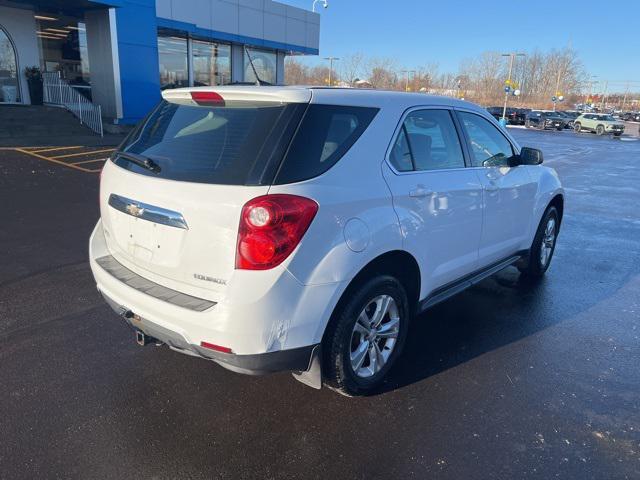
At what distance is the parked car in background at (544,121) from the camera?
1571 inches

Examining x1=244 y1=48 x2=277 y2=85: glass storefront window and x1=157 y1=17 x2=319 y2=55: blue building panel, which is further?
x1=244 y1=48 x2=277 y2=85: glass storefront window

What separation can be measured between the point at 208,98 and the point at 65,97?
18.5 m

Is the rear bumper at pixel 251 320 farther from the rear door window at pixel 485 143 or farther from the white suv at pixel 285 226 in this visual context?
the rear door window at pixel 485 143

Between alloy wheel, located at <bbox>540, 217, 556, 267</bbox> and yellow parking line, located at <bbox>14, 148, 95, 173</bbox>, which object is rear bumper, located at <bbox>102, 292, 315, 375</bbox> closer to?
alloy wheel, located at <bbox>540, 217, 556, 267</bbox>

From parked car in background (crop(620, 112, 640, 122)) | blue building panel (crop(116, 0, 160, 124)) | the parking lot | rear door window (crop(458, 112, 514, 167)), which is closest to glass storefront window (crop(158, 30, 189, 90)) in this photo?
blue building panel (crop(116, 0, 160, 124))

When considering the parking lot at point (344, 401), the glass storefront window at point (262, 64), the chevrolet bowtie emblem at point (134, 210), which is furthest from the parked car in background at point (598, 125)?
the chevrolet bowtie emblem at point (134, 210)

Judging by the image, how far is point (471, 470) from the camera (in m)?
2.57

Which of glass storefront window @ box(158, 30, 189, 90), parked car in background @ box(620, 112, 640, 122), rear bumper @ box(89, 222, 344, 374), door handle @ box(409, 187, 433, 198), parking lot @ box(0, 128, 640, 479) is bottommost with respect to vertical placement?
parking lot @ box(0, 128, 640, 479)

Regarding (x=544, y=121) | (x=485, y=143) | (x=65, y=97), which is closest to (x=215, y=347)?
(x=485, y=143)

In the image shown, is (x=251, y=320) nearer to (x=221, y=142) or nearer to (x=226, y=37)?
(x=221, y=142)

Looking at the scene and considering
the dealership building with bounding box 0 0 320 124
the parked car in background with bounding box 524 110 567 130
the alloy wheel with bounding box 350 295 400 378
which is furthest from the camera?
the parked car in background with bounding box 524 110 567 130

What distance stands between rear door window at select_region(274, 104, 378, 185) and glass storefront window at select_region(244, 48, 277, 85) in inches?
1017

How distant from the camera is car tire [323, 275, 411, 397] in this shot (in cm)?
286

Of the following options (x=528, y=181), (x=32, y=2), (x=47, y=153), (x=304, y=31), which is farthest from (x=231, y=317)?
(x=304, y=31)
